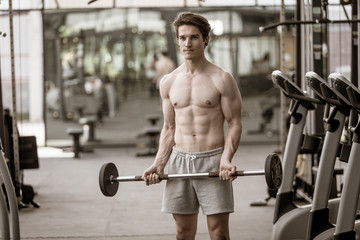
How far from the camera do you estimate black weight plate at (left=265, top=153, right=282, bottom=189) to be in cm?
366

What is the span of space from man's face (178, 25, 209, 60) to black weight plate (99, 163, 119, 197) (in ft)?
2.65

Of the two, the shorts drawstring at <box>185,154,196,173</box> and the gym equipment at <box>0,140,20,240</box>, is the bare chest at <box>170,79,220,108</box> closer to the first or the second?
the shorts drawstring at <box>185,154,196,173</box>

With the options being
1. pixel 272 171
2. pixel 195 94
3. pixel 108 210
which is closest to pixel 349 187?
pixel 272 171

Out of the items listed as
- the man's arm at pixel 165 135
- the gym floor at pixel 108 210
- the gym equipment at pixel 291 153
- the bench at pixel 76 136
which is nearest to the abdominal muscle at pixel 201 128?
the man's arm at pixel 165 135

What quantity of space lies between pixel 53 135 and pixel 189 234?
8.96m

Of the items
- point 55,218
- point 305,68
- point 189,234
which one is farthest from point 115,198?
point 189,234

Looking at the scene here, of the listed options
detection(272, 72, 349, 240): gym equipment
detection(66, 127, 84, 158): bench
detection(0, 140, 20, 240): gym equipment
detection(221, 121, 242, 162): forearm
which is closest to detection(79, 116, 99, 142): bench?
detection(66, 127, 84, 158): bench

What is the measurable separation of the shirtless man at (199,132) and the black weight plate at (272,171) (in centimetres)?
27

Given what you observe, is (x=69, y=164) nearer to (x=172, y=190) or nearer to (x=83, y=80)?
(x=83, y=80)

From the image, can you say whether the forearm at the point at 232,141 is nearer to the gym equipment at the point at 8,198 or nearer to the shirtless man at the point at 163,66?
the gym equipment at the point at 8,198

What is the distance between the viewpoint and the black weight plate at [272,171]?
12.0ft

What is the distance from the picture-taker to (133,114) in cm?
1295

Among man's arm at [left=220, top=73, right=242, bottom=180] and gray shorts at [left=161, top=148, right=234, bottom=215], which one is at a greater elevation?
man's arm at [left=220, top=73, right=242, bottom=180]

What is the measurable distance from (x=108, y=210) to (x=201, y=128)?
3488mm
